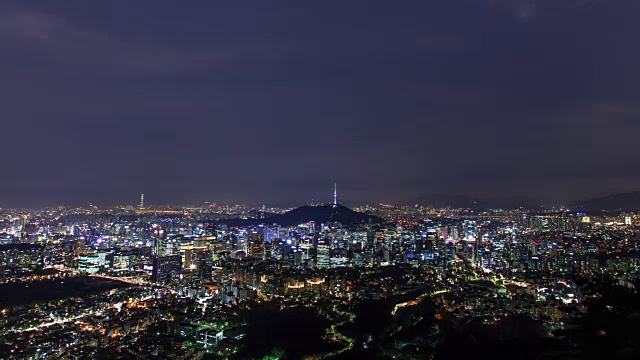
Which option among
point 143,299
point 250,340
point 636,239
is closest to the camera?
point 250,340

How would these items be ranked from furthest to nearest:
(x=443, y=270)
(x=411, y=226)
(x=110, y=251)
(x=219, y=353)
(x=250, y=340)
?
1. (x=411, y=226)
2. (x=110, y=251)
3. (x=443, y=270)
4. (x=250, y=340)
5. (x=219, y=353)

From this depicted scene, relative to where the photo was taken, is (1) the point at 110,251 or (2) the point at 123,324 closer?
(2) the point at 123,324

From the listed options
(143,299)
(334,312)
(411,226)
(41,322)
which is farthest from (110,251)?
(411,226)

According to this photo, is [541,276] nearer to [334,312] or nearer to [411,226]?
[334,312]

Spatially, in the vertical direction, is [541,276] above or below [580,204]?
below

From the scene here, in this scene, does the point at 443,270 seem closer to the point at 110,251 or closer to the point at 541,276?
the point at 541,276

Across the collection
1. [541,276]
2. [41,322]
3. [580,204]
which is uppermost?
[580,204]
